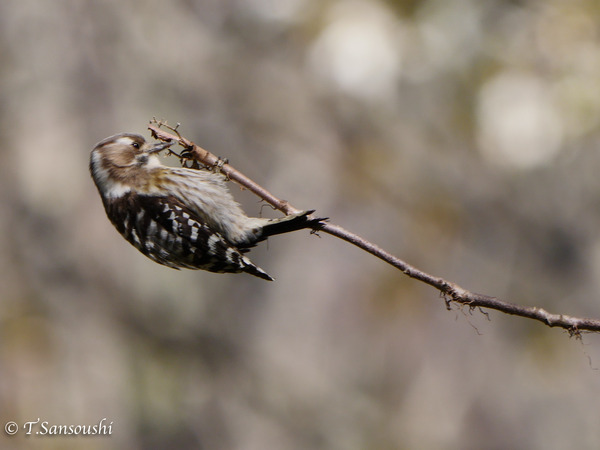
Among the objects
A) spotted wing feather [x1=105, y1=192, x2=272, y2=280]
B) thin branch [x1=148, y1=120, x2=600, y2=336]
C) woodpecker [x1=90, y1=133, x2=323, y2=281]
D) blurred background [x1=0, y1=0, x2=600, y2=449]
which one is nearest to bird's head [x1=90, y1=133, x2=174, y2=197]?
woodpecker [x1=90, y1=133, x2=323, y2=281]

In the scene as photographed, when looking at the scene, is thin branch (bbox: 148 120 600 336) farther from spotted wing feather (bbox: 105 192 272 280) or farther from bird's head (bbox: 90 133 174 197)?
bird's head (bbox: 90 133 174 197)

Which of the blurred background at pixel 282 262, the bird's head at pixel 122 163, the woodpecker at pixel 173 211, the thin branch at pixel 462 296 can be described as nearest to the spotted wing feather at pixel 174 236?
the woodpecker at pixel 173 211

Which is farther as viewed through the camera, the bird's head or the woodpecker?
the bird's head

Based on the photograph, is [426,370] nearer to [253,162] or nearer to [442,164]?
[442,164]

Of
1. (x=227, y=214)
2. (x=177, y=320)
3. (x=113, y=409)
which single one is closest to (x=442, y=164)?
(x=177, y=320)

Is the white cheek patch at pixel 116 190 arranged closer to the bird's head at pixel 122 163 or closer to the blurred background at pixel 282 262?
the bird's head at pixel 122 163

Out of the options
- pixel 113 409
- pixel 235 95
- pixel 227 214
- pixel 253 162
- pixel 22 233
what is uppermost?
pixel 235 95
